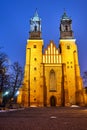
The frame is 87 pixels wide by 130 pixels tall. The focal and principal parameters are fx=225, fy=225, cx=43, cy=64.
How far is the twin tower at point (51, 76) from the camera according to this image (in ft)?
196

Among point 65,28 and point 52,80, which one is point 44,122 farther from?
point 65,28

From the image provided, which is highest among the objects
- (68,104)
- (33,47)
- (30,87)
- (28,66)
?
(33,47)

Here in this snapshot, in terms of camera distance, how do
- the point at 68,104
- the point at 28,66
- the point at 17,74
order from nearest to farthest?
the point at 17,74 → the point at 68,104 → the point at 28,66

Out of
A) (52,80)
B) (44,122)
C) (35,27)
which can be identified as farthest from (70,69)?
(44,122)

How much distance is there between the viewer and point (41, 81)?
2344 inches

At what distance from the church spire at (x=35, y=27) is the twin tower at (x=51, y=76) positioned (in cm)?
91

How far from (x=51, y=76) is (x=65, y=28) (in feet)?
54.2

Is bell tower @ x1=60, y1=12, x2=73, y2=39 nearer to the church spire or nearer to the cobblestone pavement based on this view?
the church spire

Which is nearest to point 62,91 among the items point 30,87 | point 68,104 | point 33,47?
point 68,104

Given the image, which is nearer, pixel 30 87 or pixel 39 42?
pixel 30 87

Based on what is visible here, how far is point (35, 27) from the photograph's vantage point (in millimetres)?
69062

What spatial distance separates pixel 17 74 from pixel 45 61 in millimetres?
19883

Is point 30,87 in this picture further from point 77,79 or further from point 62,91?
point 77,79

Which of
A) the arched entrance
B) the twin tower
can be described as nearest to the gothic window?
the twin tower
